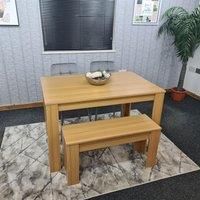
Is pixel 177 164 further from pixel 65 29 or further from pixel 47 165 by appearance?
pixel 65 29

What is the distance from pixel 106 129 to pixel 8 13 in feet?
7.11

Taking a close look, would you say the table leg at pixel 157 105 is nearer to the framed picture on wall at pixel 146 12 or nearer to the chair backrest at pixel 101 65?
the chair backrest at pixel 101 65

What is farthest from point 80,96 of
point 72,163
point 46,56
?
point 46,56

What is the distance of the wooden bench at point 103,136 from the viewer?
181cm

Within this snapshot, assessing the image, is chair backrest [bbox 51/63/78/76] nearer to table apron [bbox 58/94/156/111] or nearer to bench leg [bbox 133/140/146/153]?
table apron [bbox 58/94/156/111]

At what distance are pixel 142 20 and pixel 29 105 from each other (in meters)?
2.36

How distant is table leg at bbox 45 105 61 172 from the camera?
6.04 ft

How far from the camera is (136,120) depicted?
2.15 metres

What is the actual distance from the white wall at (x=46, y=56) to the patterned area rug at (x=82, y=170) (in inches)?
38.4

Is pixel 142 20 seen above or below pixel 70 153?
above

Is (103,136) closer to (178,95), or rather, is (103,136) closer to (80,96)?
(80,96)

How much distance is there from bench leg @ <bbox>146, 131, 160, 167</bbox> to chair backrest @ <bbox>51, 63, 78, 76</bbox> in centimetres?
148

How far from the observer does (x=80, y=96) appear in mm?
1988

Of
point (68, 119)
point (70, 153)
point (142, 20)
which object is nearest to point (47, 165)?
point (70, 153)
